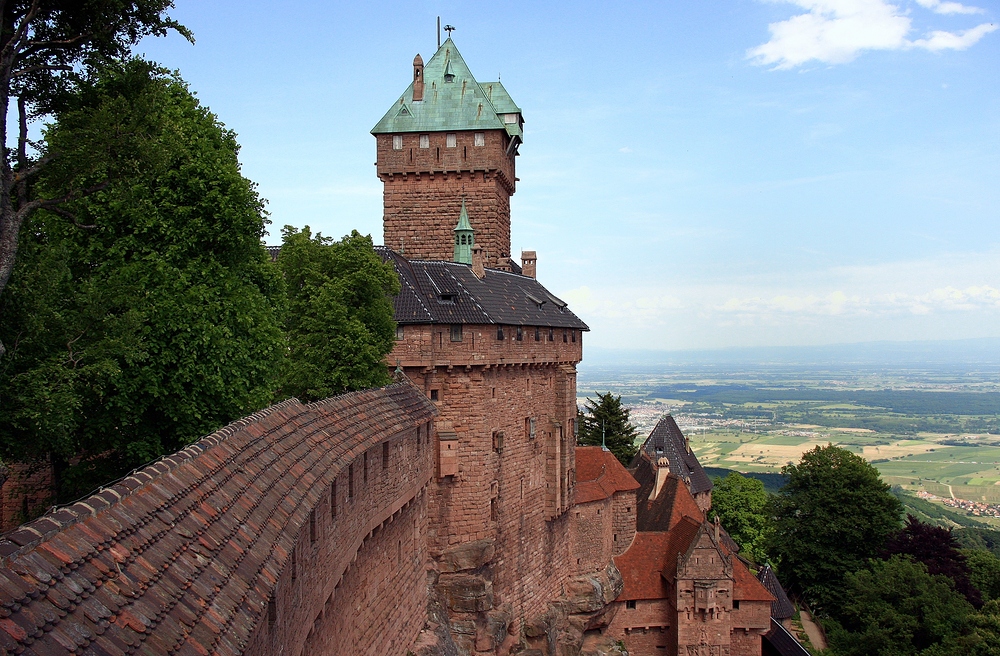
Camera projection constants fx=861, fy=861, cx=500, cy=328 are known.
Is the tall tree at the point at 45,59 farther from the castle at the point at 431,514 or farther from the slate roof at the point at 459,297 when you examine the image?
the slate roof at the point at 459,297

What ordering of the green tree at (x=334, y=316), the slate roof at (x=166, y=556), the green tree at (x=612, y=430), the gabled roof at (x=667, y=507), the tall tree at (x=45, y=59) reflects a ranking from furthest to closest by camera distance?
1. the green tree at (x=612, y=430)
2. the gabled roof at (x=667, y=507)
3. the green tree at (x=334, y=316)
4. the tall tree at (x=45, y=59)
5. the slate roof at (x=166, y=556)

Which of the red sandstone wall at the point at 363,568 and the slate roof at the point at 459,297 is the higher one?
the slate roof at the point at 459,297

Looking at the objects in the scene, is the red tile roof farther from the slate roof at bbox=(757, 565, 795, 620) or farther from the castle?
the slate roof at bbox=(757, 565, 795, 620)

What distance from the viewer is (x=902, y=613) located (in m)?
36.4

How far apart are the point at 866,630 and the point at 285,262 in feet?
95.4

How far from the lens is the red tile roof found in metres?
35.4

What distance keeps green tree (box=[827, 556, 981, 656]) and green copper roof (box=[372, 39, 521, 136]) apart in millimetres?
25229

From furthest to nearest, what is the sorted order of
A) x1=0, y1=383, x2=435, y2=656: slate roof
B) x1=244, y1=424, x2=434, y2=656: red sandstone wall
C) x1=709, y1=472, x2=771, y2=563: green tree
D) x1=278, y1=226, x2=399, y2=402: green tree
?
x1=709, y1=472, x2=771, y2=563: green tree
x1=278, y1=226, x2=399, y2=402: green tree
x1=244, y1=424, x2=434, y2=656: red sandstone wall
x1=0, y1=383, x2=435, y2=656: slate roof

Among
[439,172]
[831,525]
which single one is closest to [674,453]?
[831,525]

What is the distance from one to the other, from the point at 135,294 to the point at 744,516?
1914 inches

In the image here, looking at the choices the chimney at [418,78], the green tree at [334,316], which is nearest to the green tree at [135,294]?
the green tree at [334,316]

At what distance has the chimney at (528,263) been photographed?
3812 centimetres

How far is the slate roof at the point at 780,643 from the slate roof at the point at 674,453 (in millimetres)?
11540

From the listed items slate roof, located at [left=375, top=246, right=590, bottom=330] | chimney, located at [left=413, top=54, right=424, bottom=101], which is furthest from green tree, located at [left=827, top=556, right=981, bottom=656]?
chimney, located at [left=413, top=54, right=424, bottom=101]
